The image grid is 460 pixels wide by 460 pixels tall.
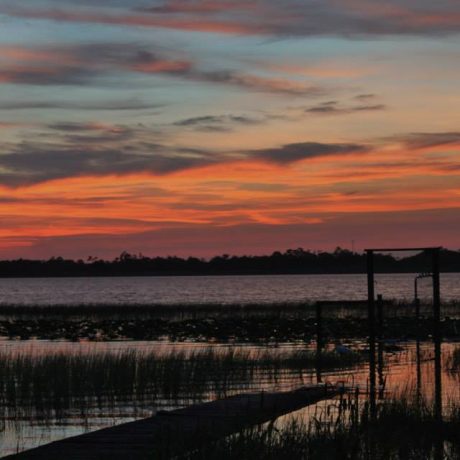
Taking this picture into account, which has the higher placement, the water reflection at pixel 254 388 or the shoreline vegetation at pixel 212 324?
the shoreline vegetation at pixel 212 324

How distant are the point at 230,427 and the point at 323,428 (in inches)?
67.8

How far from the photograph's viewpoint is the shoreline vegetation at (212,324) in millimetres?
50106

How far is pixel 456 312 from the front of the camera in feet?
240

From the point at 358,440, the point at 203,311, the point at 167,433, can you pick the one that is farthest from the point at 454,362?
the point at 203,311

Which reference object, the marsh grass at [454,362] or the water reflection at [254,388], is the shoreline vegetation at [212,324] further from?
the water reflection at [254,388]

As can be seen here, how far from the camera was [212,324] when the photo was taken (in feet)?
189

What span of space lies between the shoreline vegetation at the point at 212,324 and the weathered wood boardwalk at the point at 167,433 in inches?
750

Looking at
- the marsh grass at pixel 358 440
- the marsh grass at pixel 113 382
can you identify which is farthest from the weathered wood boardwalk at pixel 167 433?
the marsh grass at pixel 113 382

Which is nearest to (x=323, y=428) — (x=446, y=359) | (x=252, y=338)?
(x=446, y=359)

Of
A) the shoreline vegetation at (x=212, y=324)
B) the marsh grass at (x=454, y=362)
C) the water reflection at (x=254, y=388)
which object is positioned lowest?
the water reflection at (x=254, y=388)

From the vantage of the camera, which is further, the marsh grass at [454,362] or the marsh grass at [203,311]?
the marsh grass at [203,311]

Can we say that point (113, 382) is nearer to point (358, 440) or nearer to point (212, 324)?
point (358, 440)

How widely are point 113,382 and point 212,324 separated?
106 ft

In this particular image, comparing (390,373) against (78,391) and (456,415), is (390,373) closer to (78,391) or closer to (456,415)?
(78,391)
